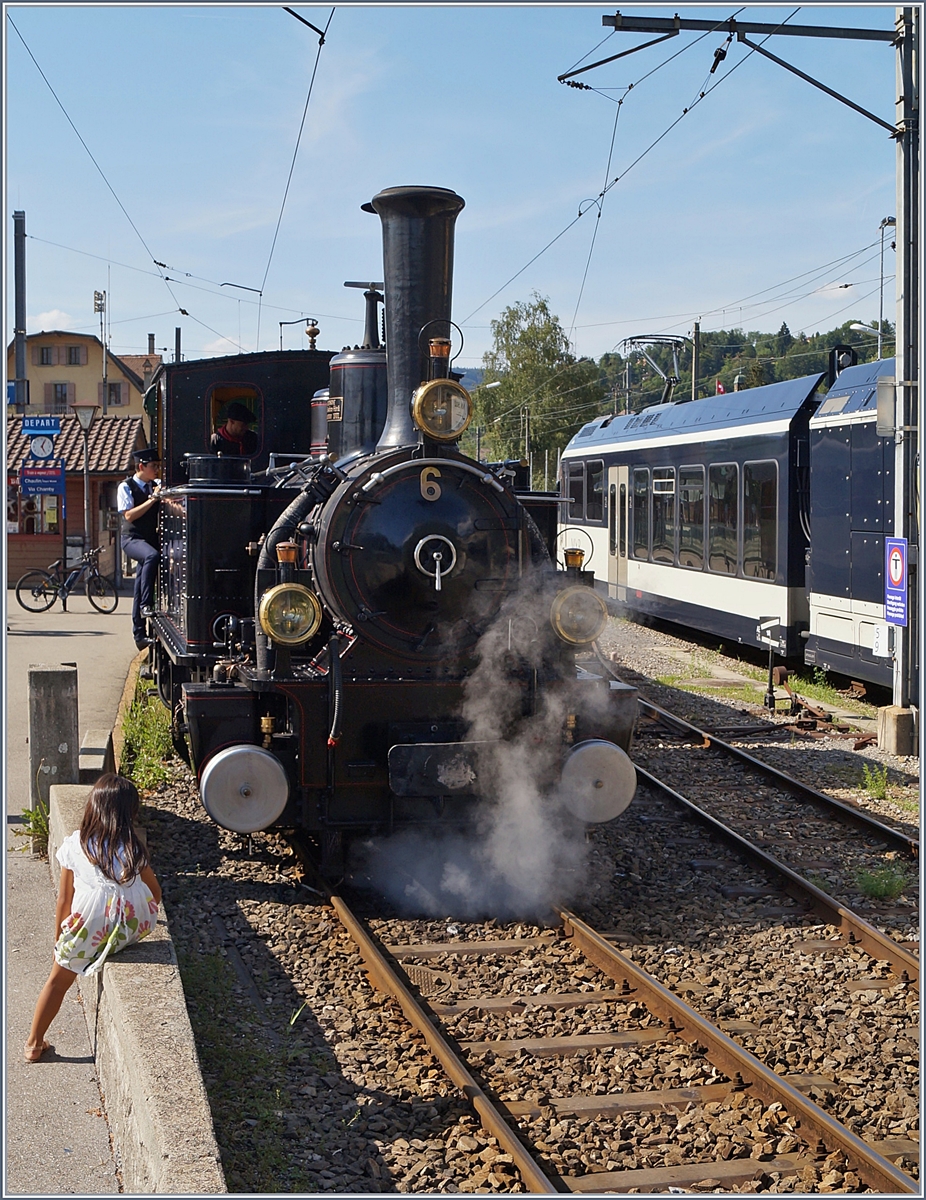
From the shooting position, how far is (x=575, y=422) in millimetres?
50281

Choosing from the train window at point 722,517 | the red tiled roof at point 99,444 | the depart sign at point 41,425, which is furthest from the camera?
the red tiled roof at point 99,444

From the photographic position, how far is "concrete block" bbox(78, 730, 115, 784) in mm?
7152

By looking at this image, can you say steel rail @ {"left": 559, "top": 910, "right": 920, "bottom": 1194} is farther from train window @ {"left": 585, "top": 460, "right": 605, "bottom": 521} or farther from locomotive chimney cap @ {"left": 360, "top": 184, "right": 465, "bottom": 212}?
train window @ {"left": 585, "top": 460, "right": 605, "bottom": 521}

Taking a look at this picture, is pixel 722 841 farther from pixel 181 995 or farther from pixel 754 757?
pixel 181 995

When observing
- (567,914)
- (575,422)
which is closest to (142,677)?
(567,914)

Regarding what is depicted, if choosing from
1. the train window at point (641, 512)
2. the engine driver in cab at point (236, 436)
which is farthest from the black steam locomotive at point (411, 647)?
the train window at point (641, 512)

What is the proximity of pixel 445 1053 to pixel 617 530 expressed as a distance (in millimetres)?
14046

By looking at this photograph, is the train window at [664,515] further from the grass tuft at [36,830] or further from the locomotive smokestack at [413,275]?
the grass tuft at [36,830]

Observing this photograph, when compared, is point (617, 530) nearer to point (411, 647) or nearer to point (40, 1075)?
point (411, 647)

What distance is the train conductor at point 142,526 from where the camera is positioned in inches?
397

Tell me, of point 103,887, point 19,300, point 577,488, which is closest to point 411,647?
point 103,887

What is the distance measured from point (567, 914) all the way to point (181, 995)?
2109 millimetres

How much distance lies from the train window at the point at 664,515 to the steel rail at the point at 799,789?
15.6 ft

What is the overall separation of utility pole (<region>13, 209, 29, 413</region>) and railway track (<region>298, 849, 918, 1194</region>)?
13.3 m
